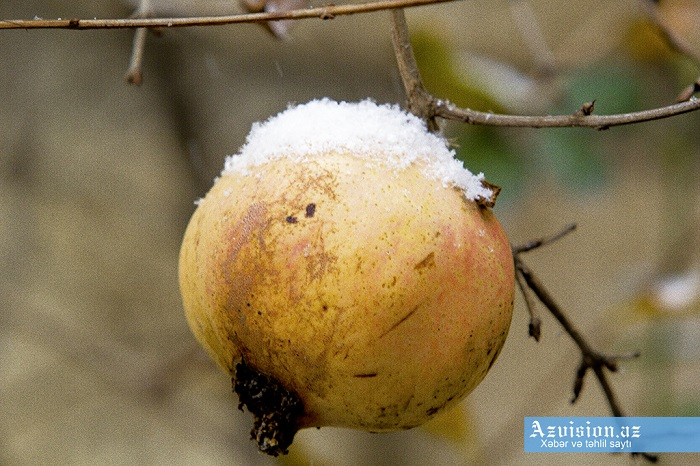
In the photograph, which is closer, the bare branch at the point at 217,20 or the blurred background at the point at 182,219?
the bare branch at the point at 217,20

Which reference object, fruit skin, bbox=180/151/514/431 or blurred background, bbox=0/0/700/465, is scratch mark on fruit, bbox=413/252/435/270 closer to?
fruit skin, bbox=180/151/514/431

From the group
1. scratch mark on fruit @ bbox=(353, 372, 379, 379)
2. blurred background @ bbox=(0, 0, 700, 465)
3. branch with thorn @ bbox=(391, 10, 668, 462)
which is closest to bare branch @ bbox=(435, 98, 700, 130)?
branch with thorn @ bbox=(391, 10, 668, 462)

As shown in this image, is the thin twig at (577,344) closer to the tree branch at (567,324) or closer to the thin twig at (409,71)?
the tree branch at (567,324)

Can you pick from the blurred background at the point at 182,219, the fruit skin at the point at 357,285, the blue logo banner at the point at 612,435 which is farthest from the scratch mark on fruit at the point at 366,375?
the blurred background at the point at 182,219

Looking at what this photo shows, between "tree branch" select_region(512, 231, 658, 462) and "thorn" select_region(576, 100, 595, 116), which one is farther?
"tree branch" select_region(512, 231, 658, 462)

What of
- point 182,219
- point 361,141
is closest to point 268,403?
point 361,141

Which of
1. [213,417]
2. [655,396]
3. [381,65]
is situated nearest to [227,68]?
[381,65]

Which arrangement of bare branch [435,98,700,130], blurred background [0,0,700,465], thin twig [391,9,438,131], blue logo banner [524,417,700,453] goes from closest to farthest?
1. bare branch [435,98,700,130]
2. thin twig [391,9,438,131]
3. blue logo banner [524,417,700,453]
4. blurred background [0,0,700,465]

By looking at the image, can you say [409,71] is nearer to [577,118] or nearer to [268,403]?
[577,118]
